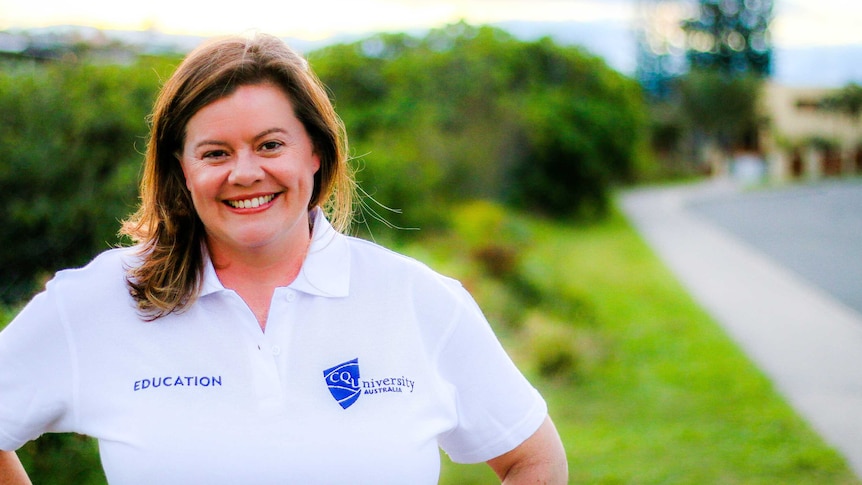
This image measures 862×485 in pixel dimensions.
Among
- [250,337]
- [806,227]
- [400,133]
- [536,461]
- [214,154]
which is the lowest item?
[806,227]

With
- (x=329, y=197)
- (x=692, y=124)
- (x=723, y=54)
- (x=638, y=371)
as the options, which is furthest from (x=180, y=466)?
(x=723, y=54)

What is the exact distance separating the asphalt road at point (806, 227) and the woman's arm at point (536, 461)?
11438mm

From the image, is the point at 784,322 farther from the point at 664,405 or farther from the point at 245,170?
the point at 245,170

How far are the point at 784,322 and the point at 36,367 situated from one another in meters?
11.0

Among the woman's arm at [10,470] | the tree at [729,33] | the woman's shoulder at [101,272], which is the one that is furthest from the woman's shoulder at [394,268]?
the tree at [729,33]

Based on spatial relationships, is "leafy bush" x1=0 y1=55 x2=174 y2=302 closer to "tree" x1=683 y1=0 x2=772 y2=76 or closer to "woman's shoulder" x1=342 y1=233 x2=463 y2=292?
"woman's shoulder" x1=342 y1=233 x2=463 y2=292

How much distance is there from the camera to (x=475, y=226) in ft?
45.2

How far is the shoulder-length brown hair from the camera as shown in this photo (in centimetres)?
190

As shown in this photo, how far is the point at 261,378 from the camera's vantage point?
189 centimetres

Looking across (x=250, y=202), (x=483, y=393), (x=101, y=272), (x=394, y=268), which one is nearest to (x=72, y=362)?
(x=101, y=272)

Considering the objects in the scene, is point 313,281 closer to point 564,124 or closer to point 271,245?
point 271,245

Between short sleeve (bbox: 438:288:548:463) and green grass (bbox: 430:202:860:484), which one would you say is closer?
short sleeve (bbox: 438:288:548:463)

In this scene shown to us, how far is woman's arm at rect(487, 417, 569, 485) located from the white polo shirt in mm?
124

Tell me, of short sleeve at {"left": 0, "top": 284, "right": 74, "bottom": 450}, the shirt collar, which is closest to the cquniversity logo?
the shirt collar
